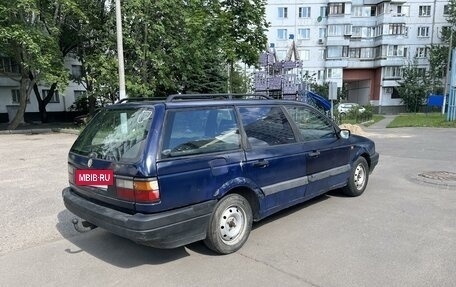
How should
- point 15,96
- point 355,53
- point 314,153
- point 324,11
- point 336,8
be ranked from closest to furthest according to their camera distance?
point 314,153
point 15,96
point 336,8
point 324,11
point 355,53

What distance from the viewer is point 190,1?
18812mm

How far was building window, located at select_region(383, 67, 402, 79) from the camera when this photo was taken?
46.6 metres

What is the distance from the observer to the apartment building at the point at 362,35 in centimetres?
4566

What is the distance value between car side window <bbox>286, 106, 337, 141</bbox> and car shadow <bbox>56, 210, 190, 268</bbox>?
2.34 meters

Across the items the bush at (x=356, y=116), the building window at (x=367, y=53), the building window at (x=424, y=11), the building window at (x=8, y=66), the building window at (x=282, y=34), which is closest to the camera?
the bush at (x=356, y=116)

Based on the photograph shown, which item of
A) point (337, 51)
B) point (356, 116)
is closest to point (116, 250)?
point (356, 116)

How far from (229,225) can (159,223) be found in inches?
38.4

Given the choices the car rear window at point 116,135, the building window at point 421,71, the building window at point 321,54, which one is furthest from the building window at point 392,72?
the car rear window at point 116,135

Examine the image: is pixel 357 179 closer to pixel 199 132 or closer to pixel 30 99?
pixel 199 132

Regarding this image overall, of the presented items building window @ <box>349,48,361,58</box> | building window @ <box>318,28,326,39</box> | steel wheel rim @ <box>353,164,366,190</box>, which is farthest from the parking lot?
building window @ <box>349,48,361,58</box>

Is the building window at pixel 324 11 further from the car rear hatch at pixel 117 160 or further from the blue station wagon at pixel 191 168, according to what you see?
the car rear hatch at pixel 117 160

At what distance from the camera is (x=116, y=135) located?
373 cm

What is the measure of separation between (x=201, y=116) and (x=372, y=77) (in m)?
50.9

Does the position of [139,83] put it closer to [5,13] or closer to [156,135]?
[5,13]
